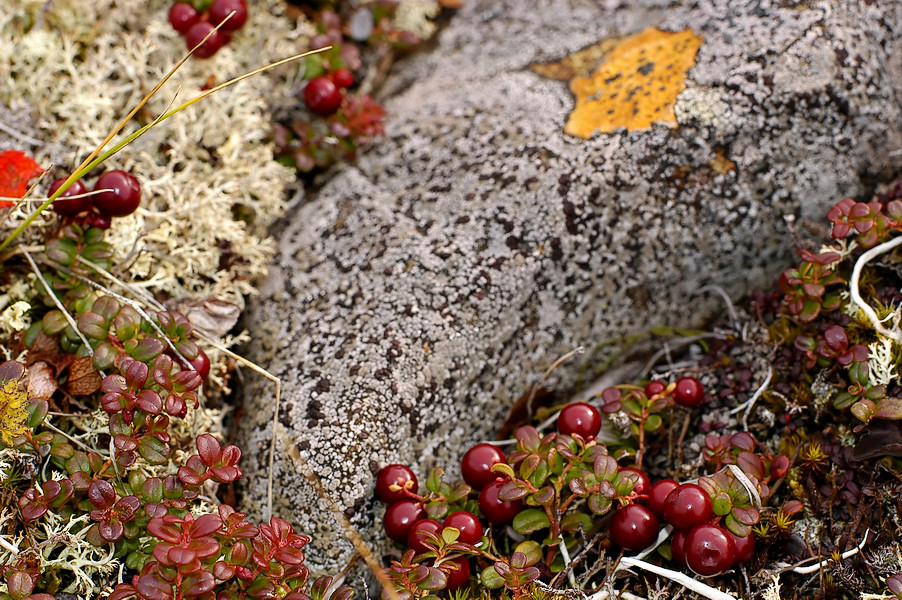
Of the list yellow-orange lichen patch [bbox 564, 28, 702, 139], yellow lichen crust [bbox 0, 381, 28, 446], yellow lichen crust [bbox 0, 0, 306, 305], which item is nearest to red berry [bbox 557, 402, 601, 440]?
yellow-orange lichen patch [bbox 564, 28, 702, 139]

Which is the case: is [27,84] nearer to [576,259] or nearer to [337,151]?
[337,151]

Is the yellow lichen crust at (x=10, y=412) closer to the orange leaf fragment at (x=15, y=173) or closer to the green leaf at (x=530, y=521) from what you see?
the orange leaf fragment at (x=15, y=173)

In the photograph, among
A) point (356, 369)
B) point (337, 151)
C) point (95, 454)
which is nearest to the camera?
point (95, 454)

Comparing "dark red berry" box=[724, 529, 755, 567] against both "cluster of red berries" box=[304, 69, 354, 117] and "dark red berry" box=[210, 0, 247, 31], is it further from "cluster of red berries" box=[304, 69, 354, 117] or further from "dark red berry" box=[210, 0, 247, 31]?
"dark red berry" box=[210, 0, 247, 31]

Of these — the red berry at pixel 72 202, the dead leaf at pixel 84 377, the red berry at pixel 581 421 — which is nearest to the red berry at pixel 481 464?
the red berry at pixel 581 421

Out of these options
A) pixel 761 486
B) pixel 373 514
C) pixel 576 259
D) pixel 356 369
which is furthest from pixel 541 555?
pixel 576 259

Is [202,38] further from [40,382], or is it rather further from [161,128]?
Answer: [40,382]
